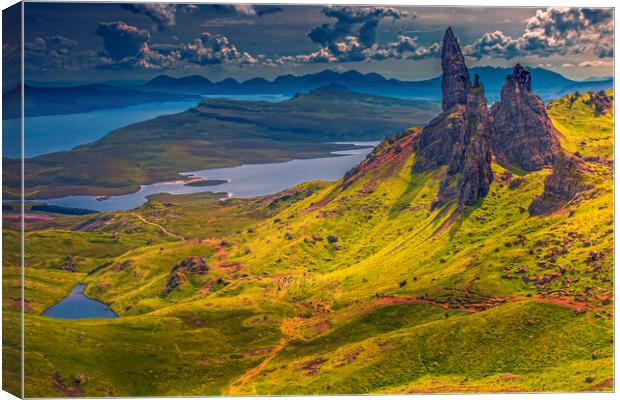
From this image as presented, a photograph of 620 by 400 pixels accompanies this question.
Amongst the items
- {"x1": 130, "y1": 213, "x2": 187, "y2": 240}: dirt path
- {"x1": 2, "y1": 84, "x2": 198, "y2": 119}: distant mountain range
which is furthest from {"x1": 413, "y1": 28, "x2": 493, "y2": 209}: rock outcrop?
{"x1": 130, "y1": 213, "x2": 187, "y2": 240}: dirt path

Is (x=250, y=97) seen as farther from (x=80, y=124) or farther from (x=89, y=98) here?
(x=80, y=124)

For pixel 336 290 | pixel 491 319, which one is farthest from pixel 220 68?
pixel 491 319

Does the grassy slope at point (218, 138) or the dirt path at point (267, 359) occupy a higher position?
the grassy slope at point (218, 138)

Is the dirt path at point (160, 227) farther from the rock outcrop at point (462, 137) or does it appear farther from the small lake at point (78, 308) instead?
the rock outcrop at point (462, 137)

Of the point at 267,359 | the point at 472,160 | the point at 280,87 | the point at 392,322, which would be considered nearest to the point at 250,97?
the point at 280,87

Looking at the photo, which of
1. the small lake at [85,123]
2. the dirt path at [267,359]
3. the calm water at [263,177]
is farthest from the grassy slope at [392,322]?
the calm water at [263,177]

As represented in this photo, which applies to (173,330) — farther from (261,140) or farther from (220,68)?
(261,140)
